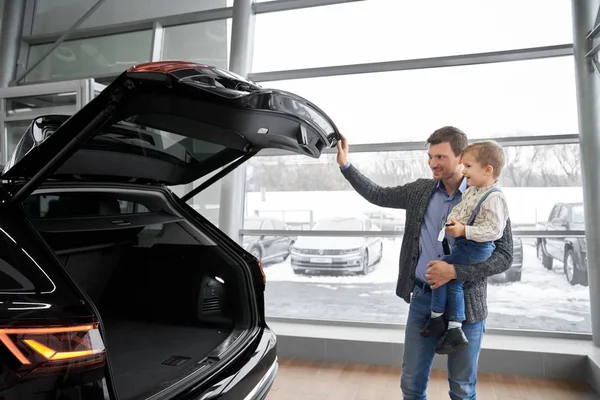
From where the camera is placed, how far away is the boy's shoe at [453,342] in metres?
1.93

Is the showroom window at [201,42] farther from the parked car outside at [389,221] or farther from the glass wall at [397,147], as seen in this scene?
the parked car outside at [389,221]

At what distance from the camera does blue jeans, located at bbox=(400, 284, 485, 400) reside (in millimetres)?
1989

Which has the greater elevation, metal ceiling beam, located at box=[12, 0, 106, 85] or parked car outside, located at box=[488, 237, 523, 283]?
metal ceiling beam, located at box=[12, 0, 106, 85]

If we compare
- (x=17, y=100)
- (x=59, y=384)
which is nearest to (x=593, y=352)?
(x=59, y=384)

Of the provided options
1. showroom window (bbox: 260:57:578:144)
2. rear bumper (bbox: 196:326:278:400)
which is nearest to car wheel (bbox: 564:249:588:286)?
showroom window (bbox: 260:57:578:144)

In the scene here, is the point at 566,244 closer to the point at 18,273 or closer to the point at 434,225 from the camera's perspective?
the point at 434,225

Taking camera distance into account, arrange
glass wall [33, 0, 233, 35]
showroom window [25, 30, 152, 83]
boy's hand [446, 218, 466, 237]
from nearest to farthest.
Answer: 1. boy's hand [446, 218, 466, 237]
2. glass wall [33, 0, 233, 35]
3. showroom window [25, 30, 152, 83]

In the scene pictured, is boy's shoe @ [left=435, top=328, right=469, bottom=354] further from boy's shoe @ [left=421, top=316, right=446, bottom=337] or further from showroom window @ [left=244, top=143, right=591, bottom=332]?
showroom window @ [left=244, top=143, right=591, bottom=332]

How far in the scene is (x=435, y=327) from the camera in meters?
1.98

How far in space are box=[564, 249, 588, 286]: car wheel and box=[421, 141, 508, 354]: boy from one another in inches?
90.9

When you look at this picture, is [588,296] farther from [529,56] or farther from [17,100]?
[17,100]

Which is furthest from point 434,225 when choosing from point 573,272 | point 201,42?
point 201,42

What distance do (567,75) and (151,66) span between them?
3.77 metres

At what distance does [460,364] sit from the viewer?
6.53 ft
